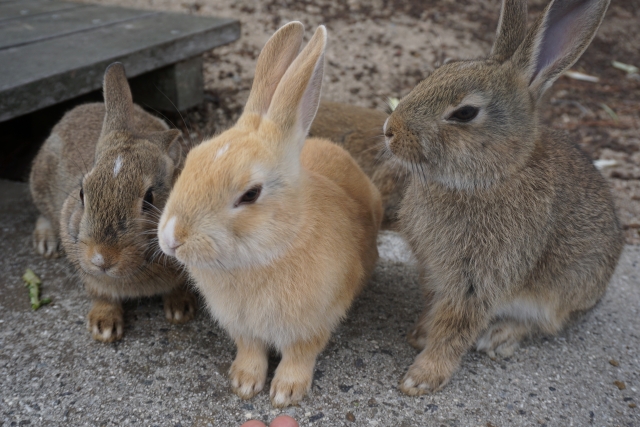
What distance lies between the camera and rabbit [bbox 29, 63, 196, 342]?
7.91 feet

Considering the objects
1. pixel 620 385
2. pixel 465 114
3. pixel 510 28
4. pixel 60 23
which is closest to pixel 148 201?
pixel 465 114

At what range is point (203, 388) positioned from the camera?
2.52 meters

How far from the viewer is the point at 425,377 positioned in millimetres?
2559

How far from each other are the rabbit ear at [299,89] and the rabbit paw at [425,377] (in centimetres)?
117

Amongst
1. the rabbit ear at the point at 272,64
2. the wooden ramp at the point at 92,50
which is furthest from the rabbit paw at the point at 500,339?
the wooden ramp at the point at 92,50

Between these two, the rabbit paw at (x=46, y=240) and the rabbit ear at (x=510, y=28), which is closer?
the rabbit ear at (x=510, y=28)

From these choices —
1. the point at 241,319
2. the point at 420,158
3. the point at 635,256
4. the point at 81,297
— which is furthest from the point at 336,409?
the point at 635,256

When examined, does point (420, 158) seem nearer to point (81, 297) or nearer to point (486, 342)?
point (486, 342)

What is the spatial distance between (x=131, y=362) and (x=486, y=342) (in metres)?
1.67

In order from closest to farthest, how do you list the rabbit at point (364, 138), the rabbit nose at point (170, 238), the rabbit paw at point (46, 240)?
the rabbit nose at point (170, 238) → the rabbit paw at point (46, 240) → the rabbit at point (364, 138)

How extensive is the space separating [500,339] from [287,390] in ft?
3.56

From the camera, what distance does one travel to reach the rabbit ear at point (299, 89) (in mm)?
2068

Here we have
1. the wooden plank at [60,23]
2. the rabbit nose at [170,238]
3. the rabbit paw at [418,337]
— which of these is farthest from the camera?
the wooden plank at [60,23]

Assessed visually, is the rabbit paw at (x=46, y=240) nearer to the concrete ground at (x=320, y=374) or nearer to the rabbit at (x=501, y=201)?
the concrete ground at (x=320, y=374)
